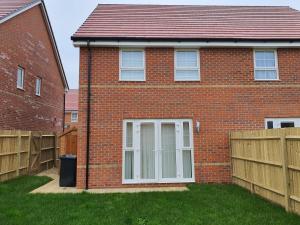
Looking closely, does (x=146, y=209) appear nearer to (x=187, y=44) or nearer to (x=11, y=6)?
(x=187, y=44)

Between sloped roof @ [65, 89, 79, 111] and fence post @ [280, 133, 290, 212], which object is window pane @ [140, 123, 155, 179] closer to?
fence post @ [280, 133, 290, 212]

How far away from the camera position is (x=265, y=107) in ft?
32.9

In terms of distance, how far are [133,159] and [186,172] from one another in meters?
1.96

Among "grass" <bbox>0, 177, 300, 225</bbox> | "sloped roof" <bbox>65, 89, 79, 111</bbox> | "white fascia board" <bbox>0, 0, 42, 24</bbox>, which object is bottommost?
"grass" <bbox>0, 177, 300, 225</bbox>

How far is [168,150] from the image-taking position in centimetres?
972

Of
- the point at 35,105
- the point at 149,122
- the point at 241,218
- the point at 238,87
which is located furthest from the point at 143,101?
the point at 35,105

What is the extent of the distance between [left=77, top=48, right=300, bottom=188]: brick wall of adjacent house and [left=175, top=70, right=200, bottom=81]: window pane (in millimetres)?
222

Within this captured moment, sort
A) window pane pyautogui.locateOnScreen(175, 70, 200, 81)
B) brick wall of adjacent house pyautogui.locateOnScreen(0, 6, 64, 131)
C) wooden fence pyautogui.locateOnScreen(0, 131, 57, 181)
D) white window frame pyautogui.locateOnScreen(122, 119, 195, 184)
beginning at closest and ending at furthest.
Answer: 1. white window frame pyautogui.locateOnScreen(122, 119, 195, 184)
2. window pane pyautogui.locateOnScreen(175, 70, 200, 81)
3. wooden fence pyautogui.locateOnScreen(0, 131, 57, 181)
4. brick wall of adjacent house pyautogui.locateOnScreen(0, 6, 64, 131)

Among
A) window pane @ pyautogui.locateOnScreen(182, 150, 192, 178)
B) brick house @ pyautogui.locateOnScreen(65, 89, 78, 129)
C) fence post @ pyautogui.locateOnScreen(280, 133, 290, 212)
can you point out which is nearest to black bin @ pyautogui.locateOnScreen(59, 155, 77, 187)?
window pane @ pyautogui.locateOnScreen(182, 150, 192, 178)

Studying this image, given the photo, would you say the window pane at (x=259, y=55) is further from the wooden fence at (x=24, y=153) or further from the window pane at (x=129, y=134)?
the wooden fence at (x=24, y=153)

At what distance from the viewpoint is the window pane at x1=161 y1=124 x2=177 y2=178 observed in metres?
9.63

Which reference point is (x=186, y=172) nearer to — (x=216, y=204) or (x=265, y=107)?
(x=216, y=204)

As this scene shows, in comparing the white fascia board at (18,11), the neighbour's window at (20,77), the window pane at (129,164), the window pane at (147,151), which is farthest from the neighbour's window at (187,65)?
the neighbour's window at (20,77)

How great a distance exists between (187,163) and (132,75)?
12.5 ft
